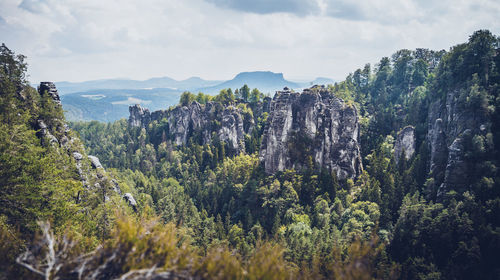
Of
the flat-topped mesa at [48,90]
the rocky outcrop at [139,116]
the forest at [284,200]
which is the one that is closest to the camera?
the forest at [284,200]

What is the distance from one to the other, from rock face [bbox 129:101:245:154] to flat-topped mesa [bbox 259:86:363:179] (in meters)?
21.6

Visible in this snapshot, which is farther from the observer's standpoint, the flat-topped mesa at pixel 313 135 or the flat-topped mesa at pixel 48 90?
the flat-topped mesa at pixel 313 135

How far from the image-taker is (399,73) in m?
91.3

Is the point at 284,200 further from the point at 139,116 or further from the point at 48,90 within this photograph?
the point at 139,116

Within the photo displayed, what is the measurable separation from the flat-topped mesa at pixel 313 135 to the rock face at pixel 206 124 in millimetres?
21551

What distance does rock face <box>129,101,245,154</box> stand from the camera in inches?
3477

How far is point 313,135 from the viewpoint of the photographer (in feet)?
214

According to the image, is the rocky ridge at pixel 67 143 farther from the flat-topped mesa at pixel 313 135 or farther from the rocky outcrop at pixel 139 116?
the rocky outcrop at pixel 139 116

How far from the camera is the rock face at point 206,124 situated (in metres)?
88.3

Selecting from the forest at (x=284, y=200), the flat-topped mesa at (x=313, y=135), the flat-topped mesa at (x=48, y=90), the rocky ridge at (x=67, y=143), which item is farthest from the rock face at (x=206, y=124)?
the flat-topped mesa at (x=48, y=90)

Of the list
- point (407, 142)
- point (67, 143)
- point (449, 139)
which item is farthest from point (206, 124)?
point (449, 139)

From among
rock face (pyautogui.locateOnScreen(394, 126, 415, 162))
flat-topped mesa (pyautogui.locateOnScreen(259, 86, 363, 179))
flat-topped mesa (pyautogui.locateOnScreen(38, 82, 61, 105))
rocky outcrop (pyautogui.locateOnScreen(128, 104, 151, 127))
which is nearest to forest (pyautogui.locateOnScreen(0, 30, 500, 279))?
rock face (pyautogui.locateOnScreen(394, 126, 415, 162))

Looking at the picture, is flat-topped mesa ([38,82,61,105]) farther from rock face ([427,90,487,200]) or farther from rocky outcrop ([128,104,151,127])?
rocky outcrop ([128,104,151,127])

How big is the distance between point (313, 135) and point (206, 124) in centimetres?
4365
